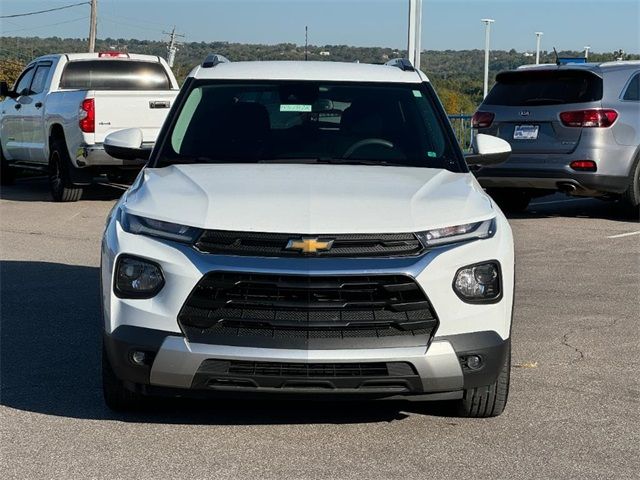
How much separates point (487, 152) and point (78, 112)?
965 cm

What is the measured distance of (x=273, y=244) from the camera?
16.9 ft

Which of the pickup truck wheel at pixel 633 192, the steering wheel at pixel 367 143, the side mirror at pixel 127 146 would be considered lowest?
the pickup truck wheel at pixel 633 192

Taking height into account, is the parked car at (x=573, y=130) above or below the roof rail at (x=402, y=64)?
below

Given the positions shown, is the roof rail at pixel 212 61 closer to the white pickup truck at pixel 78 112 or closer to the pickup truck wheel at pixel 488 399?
the pickup truck wheel at pixel 488 399

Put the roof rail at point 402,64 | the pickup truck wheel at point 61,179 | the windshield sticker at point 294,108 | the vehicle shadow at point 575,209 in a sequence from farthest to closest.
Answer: the pickup truck wheel at point 61,179 → the vehicle shadow at point 575,209 → the roof rail at point 402,64 → the windshield sticker at point 294,108

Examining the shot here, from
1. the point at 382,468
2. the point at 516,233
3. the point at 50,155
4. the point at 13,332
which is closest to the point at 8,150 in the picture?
the point at 50,155

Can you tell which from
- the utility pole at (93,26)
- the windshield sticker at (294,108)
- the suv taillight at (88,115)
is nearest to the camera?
the windshield sticker at (294,108)

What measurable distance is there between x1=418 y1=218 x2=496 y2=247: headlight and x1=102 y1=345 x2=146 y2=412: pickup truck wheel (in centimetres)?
157

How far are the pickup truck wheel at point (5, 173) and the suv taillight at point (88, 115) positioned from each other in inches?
159

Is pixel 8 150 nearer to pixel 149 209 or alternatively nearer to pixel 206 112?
pixel 206 112

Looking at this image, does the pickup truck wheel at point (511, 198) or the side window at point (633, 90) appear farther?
the pickup truck wheel at point (511, 198)

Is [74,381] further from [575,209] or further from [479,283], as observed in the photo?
[575,209]

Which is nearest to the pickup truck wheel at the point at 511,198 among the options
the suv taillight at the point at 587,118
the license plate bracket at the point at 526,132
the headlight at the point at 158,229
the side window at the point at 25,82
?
the license plate bracket at the point at 526,132

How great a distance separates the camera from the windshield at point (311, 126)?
260 inches
